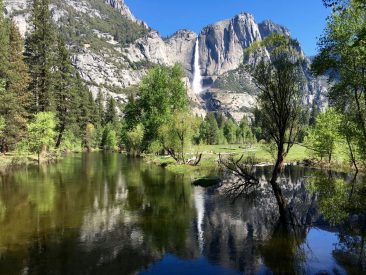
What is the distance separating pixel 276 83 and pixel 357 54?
9.91 meters

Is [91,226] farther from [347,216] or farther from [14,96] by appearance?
[14,96]

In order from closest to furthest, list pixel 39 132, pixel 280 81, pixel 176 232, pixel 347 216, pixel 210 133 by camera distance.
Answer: pixel 176 232 < pixel 347 216 < pixel 280 81 < pixel 39 132 < pixel 210 133

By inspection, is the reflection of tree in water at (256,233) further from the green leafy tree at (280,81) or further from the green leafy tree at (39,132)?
the green leafy tree at (39,132)

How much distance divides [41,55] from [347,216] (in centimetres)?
7766

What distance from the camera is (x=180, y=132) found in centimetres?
6338

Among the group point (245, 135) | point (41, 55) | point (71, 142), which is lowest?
point (71, 142)

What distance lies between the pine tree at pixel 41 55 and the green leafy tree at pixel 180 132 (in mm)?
33608

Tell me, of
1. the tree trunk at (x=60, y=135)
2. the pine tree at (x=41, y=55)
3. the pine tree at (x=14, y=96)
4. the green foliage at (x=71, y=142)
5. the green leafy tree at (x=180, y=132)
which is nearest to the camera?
the pine tree at (x=14, y=96)

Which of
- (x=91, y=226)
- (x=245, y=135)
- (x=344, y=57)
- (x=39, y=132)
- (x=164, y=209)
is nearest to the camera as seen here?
(x=91, y=226)

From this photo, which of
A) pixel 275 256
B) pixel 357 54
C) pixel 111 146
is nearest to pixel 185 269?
pixel 275 256

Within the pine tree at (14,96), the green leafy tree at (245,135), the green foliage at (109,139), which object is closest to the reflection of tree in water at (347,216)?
the pine tree at (14,96)

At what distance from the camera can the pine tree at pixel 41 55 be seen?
81188 millimetres

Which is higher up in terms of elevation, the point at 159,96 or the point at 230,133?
the point at 159,96

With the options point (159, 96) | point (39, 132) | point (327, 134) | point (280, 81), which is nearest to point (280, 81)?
point (280, 81)
